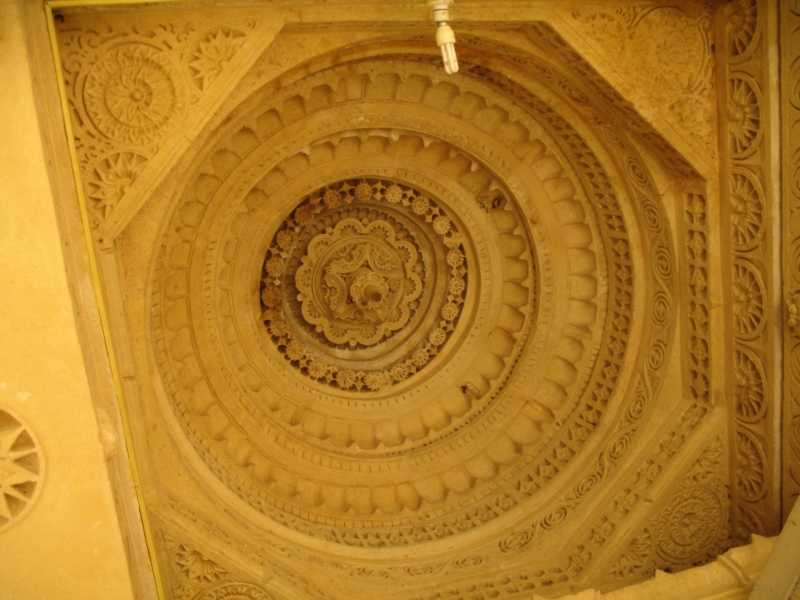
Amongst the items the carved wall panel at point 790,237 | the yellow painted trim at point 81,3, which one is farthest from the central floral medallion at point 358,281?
the carved wall panel at point 790,237

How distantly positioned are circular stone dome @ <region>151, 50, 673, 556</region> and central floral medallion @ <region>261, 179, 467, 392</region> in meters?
0.02

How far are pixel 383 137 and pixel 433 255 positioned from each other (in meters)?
1.35

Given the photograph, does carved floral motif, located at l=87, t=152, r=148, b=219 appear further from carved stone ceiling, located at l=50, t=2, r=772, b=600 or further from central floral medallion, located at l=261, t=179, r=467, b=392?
central floral medallion, located at l=261, t=179, r=467, b=392

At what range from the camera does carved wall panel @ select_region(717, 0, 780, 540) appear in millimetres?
3834

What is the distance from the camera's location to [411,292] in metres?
6.06

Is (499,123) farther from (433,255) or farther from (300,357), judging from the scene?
(300,357)

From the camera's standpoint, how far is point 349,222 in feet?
19.0

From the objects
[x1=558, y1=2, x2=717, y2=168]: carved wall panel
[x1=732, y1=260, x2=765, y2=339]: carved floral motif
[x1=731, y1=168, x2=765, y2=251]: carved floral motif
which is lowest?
[x1=732, y1=260, x2=765, y2=339]: carved floral motif

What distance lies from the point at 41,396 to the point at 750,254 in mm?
4270

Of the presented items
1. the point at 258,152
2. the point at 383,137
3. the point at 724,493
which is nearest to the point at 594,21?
the point at 383,137

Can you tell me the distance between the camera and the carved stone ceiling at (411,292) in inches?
140

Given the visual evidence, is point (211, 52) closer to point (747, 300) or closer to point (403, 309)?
point (403, 309)

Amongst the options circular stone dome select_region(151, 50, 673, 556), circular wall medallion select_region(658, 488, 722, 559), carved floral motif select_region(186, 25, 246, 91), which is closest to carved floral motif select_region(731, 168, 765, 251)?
circular stone dome select_region(151, 50, 673, 556)

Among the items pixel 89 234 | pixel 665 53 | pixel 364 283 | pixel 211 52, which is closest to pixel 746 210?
pixel 665 53
